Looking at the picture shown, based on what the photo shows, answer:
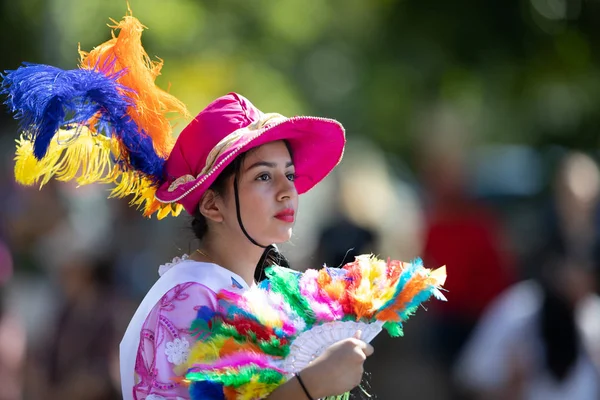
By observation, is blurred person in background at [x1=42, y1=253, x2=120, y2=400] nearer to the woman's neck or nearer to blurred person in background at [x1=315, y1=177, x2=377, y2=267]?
blurred person in background at [x1=315, y1=177, x2=377, y2=267]

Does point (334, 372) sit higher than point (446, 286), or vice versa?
point (334, 372)

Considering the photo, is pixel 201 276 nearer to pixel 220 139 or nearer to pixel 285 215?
pixel 285 215

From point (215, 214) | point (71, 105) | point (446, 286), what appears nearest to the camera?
point (71, 105)

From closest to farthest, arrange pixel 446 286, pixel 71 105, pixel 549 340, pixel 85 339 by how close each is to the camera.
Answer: pixel 71 105
pixel 549 340
pixel 85 339
pixel 446 286

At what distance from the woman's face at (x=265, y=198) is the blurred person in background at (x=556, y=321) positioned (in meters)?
2.94

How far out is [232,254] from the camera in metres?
3.95

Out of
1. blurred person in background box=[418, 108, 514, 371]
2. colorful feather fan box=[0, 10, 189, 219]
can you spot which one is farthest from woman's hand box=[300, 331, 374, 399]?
blurred person in background box=[418, 108, 514, 371]

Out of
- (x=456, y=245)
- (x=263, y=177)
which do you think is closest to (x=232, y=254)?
(x=263, y=177)

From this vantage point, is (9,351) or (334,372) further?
(9,351)

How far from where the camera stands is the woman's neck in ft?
12.9

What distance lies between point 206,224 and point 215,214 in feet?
0.29

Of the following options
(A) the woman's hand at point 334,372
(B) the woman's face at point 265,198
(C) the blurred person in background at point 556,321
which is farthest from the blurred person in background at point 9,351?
(A) the woman's hand at point 334,372

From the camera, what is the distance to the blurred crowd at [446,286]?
21.2ft

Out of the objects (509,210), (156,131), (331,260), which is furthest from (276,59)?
(156,131)
